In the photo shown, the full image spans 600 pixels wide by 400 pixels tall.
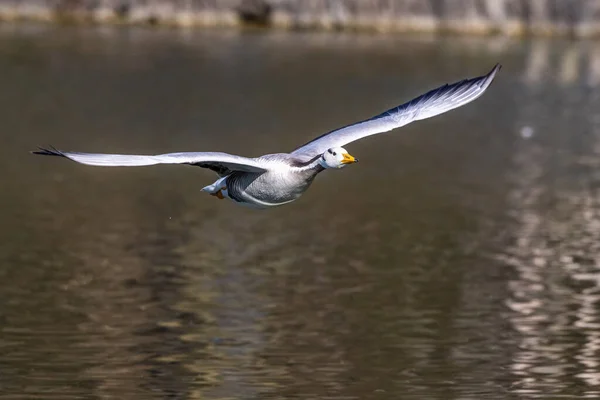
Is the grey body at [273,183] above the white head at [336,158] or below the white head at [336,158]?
below

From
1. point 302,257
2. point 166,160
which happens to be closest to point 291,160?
point 166,160

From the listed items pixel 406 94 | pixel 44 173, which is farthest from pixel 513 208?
pixel 406 94

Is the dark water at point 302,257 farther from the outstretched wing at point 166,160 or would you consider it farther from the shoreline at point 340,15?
the shoreline at point 340,15

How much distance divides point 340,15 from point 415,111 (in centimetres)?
4018

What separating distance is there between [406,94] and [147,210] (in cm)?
1694

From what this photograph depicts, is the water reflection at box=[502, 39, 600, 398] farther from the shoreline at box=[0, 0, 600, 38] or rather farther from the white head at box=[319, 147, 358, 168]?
the shoreline at box=[0, 0, 600, 38]

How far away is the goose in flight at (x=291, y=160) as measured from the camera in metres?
11.6

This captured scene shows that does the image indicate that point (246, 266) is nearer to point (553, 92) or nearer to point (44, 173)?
point (44, 173)

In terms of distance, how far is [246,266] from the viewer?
1827 cm

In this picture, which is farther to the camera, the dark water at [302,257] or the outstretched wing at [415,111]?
the dark water at [302,257]

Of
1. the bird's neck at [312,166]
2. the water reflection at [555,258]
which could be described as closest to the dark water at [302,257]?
the water reflection at [555,258]

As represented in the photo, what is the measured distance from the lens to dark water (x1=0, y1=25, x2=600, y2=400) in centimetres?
1380

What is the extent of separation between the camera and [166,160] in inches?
431

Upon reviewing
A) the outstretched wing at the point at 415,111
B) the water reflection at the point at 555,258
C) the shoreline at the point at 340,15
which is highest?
the shoreline at the point at 340,15
